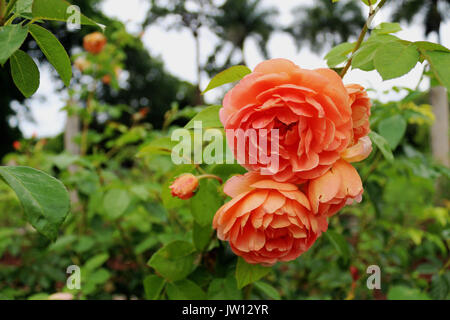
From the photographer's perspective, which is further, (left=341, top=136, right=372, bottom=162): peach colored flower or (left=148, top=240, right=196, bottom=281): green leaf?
(left=148, top=240, right=196, bottom=281): green leaf

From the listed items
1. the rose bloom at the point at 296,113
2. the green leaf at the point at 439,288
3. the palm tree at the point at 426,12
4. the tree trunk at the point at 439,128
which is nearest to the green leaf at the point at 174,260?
the rose bloom at the point at 296,113

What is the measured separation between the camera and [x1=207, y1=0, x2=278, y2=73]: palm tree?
17.3 m

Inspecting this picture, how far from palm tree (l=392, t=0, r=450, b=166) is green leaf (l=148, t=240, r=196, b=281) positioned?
1030cm

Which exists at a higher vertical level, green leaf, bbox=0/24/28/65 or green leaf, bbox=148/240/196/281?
green leaf, bbox=0/24/28/65

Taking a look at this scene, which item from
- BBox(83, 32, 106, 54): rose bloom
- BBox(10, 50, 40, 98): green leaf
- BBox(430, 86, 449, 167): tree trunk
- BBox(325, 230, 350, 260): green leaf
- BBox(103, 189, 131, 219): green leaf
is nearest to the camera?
BBox(10, 50, 40, 98): green leaf

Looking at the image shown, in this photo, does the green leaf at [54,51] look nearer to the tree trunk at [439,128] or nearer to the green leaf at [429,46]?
the green leaf at [429,46]

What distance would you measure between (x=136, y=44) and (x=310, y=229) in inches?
68.4

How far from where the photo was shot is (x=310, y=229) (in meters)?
0.39

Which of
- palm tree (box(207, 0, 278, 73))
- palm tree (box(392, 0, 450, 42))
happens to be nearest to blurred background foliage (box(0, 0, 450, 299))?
palm tree (box(392, 0, 450, 42))

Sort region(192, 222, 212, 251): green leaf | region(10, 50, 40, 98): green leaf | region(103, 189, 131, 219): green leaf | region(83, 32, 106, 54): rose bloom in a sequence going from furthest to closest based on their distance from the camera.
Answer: region(83, 32, 106, 54): rose bloom
region(103, 189, 131, 219): green leaf
region(192, 222, 212, 251): green leaf
region(10, 50, 40, 98): green leaf

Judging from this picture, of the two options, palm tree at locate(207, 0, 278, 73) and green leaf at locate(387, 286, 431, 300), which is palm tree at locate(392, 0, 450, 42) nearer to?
palm tree at locate(207, 0, 278, 73)

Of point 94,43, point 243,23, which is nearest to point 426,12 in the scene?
point 243,23
